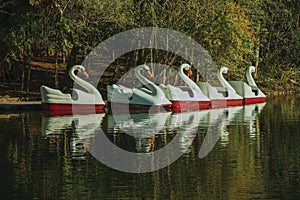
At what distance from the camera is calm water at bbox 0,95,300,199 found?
45.9ft

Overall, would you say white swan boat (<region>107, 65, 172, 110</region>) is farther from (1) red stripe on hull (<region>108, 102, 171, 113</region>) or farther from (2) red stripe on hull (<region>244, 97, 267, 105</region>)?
(2) red stripe on hull (<region>244, 97, 267, 105</region>)

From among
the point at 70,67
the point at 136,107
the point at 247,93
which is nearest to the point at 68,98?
the point at 136,107

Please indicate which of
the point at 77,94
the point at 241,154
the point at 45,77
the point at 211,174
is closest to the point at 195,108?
the point at 77,94

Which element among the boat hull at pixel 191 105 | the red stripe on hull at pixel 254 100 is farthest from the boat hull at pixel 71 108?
the red stripe on hull at pixel 254 100

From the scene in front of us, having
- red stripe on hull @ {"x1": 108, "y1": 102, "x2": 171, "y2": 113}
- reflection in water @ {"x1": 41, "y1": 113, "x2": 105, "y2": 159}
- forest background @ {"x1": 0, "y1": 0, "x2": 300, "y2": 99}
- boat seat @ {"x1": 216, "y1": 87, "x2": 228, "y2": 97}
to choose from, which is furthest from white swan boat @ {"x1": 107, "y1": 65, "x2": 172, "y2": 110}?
boat seat @ {"x1": 216, "y1": 87, "x2": 228, "y2": 97}

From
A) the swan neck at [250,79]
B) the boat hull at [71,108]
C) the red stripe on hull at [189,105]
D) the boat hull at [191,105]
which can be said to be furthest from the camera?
the swan neck at [250,79]

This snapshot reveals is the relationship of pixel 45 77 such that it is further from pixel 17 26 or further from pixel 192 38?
pixel 17 26

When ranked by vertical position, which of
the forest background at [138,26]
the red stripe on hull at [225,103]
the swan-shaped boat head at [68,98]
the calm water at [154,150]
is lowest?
the calm water at [154,150]

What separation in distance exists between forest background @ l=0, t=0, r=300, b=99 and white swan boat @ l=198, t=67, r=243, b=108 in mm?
3915

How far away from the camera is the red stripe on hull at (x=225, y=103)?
122 feet

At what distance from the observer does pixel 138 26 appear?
133 feet

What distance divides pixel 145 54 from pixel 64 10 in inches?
372

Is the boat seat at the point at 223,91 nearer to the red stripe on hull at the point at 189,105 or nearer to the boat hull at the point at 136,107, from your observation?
the red stripe on hull at the point at 189,105

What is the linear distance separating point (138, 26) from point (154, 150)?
21.6m
